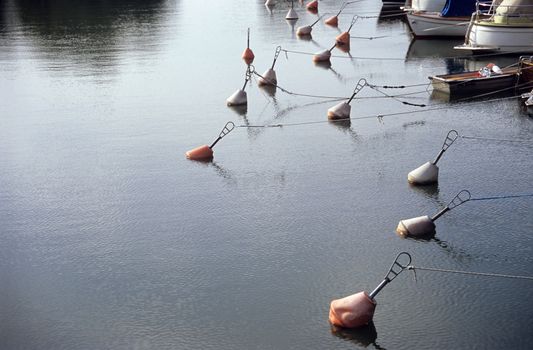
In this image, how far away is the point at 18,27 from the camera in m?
51.3

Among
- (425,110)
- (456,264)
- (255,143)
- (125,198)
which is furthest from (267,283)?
(425,110)

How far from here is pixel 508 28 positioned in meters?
34.0

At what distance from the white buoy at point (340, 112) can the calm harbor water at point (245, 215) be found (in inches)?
13.6

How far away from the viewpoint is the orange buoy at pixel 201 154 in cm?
2172

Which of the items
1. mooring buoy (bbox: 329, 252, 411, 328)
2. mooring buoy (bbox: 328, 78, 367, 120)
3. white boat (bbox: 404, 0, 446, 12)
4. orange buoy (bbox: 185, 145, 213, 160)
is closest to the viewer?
mooring buoy (bbox: 329, 252, 411, 328)

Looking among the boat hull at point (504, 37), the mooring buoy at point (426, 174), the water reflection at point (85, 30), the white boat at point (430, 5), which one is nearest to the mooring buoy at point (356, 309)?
the mooring buoy at point (426, 174)

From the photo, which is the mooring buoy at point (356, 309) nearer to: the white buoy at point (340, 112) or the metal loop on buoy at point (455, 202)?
the metal loop on buoy at point (455, 202)

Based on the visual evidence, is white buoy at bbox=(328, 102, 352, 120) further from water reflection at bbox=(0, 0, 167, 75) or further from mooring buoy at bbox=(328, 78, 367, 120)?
water reflection at bbox=(0, 0, 167, 75)

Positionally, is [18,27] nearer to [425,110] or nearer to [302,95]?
[302,95]

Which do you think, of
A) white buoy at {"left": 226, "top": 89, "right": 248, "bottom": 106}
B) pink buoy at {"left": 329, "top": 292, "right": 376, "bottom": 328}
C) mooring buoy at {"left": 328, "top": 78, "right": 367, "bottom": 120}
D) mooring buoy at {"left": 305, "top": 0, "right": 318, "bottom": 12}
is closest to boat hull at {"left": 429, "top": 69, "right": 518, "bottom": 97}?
mooring buoy at {"left": 328, "top": 78, "right": 367, "bottom": 120}

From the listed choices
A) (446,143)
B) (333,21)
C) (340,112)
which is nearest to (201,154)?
(340,112)

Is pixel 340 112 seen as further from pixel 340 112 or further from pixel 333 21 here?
pixel 333 21

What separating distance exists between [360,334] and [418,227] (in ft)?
13.7

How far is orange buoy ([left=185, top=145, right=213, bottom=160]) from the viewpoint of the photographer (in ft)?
71.3
